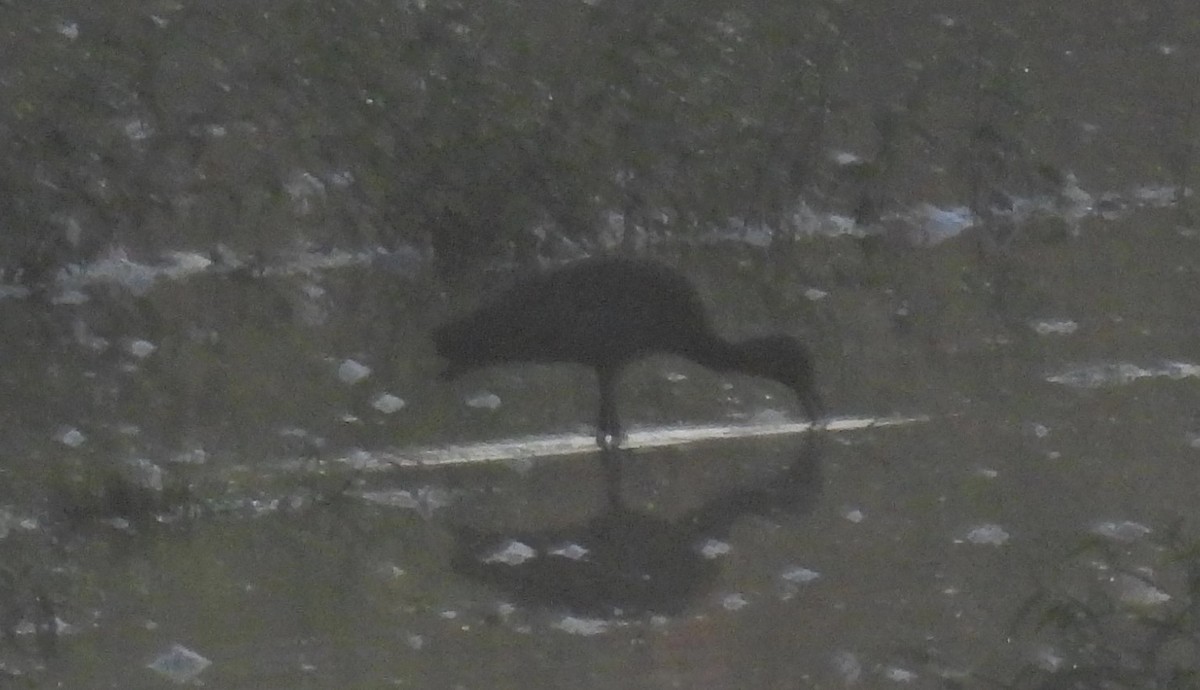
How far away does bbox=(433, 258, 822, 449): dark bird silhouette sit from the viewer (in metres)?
1.32

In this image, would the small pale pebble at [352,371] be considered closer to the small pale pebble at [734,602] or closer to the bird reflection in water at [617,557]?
the bird reflection in water at [617,557]

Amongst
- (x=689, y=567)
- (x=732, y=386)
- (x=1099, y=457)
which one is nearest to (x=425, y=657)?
(x=689, y=567)

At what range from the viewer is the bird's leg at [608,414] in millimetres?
1311

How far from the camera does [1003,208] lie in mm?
1373

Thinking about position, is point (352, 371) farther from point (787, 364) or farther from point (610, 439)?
point (787, 364)

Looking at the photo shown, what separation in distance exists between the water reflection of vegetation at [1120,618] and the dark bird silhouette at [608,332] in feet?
0.89

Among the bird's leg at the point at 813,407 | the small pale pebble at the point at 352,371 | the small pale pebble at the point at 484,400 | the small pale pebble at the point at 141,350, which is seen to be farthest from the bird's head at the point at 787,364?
the small pale pebble at the point at 141,350

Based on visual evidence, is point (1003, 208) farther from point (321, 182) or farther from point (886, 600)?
point (321, 182)

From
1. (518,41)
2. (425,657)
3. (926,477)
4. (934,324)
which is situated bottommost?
(425,657)

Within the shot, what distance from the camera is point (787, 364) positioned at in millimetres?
1335

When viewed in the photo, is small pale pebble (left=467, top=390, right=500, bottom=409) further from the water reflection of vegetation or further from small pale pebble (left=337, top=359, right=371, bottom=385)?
the water reflection of vegetation

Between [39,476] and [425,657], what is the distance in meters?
0.38

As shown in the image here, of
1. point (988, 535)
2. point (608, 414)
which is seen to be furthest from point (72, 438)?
point (988, 535)

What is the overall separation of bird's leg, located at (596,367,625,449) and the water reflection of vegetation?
0.39 meters
